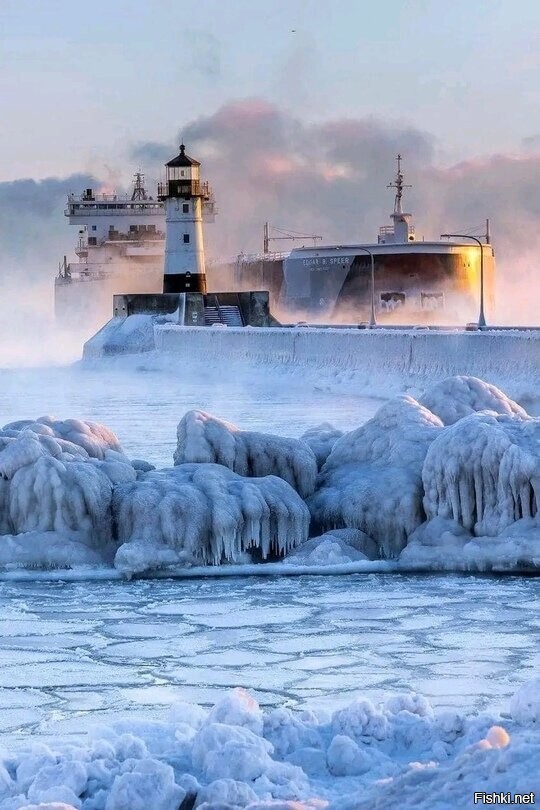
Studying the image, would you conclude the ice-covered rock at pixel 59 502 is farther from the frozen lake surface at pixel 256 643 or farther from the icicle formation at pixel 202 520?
the frozen lake surface at pixel 256 643

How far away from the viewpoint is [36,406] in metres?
32.8

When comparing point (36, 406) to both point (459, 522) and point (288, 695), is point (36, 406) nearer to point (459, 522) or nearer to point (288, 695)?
point (459, 522)

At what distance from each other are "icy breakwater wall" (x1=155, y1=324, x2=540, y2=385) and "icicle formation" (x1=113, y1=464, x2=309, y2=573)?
1985cm

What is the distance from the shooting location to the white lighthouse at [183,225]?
6556 centimetres

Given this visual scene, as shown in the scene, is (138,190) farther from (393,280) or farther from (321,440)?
(321,440)

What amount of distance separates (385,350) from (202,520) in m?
27.3

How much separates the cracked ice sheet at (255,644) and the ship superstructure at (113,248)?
287ft

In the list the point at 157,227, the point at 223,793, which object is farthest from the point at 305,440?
the point at 157,227

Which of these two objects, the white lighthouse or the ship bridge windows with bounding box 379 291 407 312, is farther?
the ship bridge windows with bounding box 379 291 407 312

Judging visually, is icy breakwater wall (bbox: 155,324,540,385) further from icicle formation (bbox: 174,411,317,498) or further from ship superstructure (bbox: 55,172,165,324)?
ship superstructure (bbox: 55,172,165,324)

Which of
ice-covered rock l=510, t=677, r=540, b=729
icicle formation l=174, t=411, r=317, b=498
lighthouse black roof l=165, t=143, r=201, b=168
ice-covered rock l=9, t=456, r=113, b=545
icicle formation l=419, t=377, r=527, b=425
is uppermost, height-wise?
lighthouse black roof l=165, t=143, r=201, b=168

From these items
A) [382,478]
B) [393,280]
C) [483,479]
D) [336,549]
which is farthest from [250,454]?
[393,280]

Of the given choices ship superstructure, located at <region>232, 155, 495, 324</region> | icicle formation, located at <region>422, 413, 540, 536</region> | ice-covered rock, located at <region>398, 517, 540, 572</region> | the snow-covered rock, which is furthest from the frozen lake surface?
ship superstructure, located at <region>232, 155, 495, 324</region>

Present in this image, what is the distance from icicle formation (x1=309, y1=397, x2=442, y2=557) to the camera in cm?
1166
